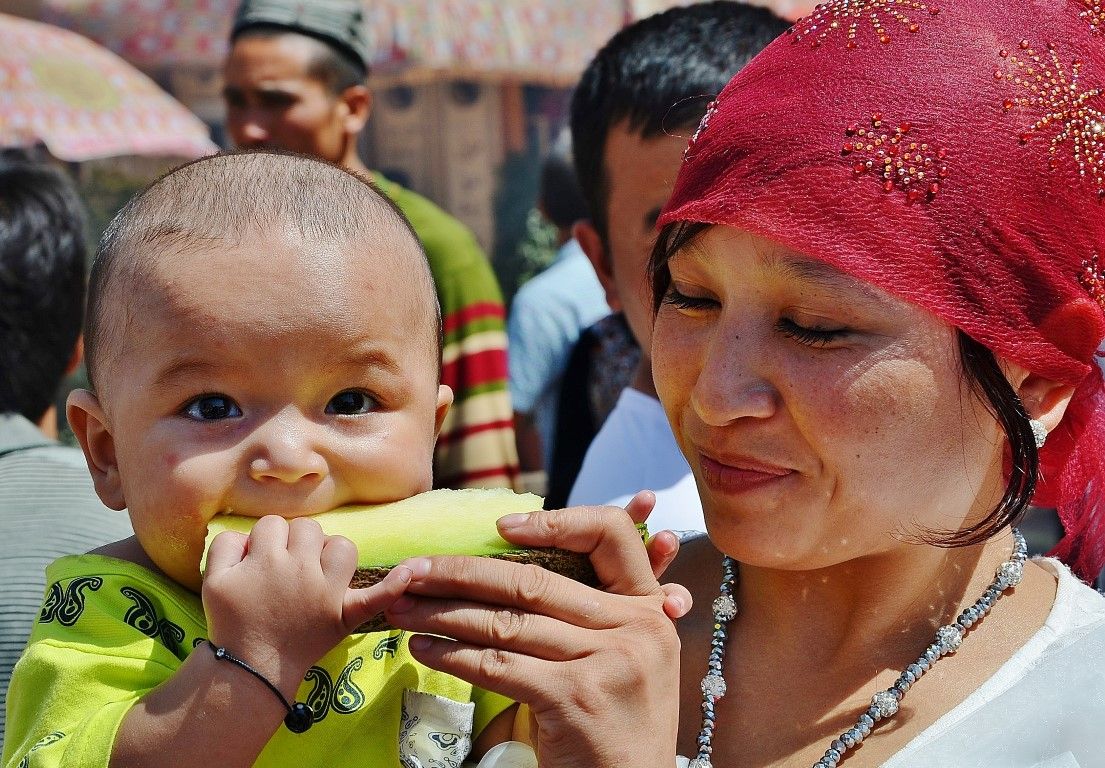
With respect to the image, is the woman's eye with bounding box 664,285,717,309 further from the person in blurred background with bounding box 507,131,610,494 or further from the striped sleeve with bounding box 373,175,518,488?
the person in blurred background with bounding box 507,131,610,494

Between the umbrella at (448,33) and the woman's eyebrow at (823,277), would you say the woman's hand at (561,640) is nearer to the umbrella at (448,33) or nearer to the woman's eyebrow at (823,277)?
the woman's eyebrow at (823,277)

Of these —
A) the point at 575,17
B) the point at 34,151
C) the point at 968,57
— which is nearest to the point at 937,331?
the point at 968,57

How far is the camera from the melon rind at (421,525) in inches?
79.9

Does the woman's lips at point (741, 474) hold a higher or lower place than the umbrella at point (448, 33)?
higher

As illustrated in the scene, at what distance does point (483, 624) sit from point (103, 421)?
3.15 ft

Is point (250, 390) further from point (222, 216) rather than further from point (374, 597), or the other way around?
point (374, 597)

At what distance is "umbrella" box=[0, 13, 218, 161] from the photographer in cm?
701

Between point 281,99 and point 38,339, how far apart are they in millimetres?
2059

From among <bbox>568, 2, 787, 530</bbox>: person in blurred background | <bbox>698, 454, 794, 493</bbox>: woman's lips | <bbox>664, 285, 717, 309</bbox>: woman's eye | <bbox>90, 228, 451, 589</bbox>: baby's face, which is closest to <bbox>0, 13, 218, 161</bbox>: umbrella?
<bbox>568, 2, 787, 530</bbox>: person in blurred background

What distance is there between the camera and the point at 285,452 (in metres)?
2.14

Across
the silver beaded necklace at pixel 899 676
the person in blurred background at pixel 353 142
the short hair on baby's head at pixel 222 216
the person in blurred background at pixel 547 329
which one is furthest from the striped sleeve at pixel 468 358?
the silver beaded necklace at pixel 899 676

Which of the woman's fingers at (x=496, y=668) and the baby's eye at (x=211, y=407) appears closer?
the woman's fingers at (x=496, y=668)

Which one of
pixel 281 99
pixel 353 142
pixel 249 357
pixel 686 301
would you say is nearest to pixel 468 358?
pixel 353 142

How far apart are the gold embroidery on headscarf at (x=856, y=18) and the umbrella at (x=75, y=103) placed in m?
5.34
